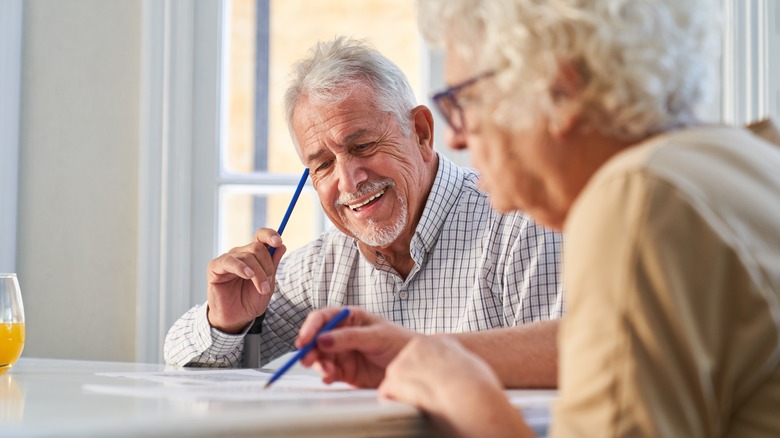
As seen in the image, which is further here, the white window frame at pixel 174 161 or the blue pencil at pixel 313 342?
the white window frame at pixel 174 161

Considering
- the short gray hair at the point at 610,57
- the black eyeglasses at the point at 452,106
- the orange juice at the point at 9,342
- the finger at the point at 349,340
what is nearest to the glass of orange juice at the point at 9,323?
the orange juice at the point at 9,342

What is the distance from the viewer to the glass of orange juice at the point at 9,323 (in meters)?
1.49

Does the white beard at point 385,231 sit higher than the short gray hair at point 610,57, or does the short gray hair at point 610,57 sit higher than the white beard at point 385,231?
the short gray hair at point 610,57

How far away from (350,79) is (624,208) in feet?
4.38

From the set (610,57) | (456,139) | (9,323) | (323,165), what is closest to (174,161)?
(323,165)

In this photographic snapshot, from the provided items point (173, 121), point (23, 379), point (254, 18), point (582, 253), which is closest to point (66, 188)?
point (173, 121)

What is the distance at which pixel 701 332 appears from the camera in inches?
26.5

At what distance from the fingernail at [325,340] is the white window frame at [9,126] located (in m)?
1.56

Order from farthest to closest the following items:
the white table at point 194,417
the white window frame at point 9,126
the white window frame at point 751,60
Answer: the white window frame at point 751,60 < the white window frame at point 9,126 < the white table at point 194,417

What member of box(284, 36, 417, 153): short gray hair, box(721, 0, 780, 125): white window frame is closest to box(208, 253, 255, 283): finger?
box(284, 36, 417, 153): short gray hair

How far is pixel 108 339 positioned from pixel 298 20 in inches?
40.4

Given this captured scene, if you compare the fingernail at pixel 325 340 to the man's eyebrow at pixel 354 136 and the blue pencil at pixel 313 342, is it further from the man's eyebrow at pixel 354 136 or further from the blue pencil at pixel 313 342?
the man's eyebrow at pixel 354 136

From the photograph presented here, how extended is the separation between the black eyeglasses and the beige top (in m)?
0.30

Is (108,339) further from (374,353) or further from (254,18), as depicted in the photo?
(374,353)
